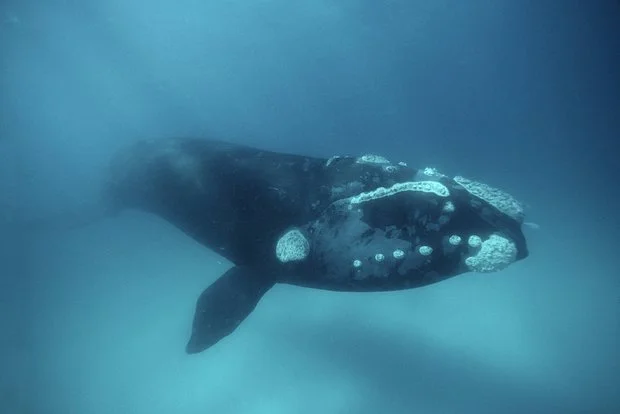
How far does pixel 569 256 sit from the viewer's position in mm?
22984

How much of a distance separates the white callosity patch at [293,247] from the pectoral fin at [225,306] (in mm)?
842

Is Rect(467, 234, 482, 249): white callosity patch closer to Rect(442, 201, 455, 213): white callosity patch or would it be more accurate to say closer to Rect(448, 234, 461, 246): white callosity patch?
Rect(448, 234, 461, 246): white callosity patch

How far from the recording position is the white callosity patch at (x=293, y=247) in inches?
248

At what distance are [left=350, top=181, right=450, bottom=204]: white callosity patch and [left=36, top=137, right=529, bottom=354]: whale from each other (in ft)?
0.06

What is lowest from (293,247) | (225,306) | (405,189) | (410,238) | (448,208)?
(225,306)

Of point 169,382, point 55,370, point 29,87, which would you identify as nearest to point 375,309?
point 169,382

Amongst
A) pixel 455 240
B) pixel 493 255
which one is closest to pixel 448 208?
pixel 455 240

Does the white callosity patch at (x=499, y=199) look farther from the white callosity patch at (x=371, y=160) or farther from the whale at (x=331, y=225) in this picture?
the white callosity patch at (x=371, y=160)

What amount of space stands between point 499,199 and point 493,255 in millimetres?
1168

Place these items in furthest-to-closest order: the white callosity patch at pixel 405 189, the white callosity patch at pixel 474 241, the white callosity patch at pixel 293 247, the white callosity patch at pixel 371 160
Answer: the white callosity patch at pixel 371 160 < the white callosity patch at pixel 293 247 < the white callosity patch at pixel 405 189 < the white callosity patch at pixel 474 241

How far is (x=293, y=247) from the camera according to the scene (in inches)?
250

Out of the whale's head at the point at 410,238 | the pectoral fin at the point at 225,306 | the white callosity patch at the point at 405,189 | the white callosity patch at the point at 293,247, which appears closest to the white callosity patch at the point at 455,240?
the whale's head at the point at 410,238

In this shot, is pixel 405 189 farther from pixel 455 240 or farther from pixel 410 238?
pixel 455 240

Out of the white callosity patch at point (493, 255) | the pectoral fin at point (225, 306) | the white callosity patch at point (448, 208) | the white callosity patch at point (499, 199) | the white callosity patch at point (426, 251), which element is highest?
the white callosity patch at point (499, 199)
